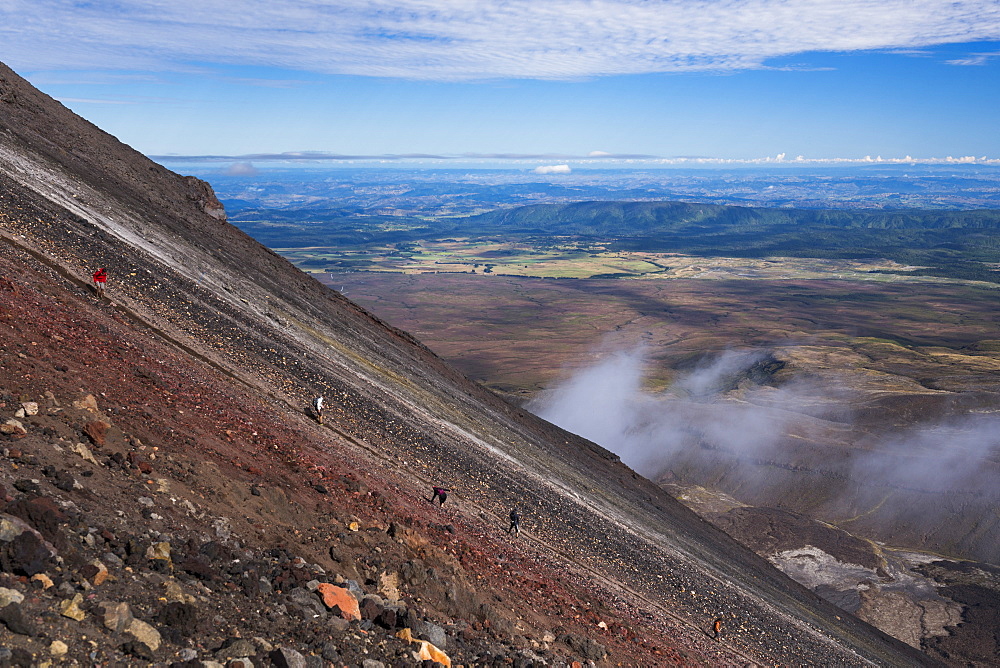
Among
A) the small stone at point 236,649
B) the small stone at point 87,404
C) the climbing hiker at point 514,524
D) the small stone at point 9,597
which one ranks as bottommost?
the climbing hiker at point 514,524

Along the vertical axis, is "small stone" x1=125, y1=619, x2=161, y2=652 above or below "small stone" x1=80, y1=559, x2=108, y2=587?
below

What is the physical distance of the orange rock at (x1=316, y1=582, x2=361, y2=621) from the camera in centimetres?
1373

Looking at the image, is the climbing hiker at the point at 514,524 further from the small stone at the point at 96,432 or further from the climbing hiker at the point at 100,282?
the climbing hiker at the point at 100,282

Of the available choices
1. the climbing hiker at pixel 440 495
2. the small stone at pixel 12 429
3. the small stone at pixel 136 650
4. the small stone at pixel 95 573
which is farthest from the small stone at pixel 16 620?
the climbing hiker at pixel 440 495

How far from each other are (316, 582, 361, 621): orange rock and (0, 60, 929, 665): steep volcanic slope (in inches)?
161

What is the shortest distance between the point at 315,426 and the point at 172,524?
12.2m

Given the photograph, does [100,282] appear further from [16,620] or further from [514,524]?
[16,620]

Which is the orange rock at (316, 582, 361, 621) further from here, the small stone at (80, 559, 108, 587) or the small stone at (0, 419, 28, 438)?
the small stone at (0, 419, 28, 438)

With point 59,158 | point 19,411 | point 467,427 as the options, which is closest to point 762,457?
point 467,427

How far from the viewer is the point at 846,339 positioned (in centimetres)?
17125

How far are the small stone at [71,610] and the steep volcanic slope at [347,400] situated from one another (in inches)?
263

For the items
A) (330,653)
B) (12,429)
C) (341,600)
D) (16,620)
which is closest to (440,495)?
(341,600)

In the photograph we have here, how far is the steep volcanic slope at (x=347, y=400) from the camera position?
26141mm

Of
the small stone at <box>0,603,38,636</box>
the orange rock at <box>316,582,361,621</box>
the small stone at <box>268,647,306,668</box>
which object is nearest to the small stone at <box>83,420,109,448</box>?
the orange rock at <box>316,582,361,621</box>
